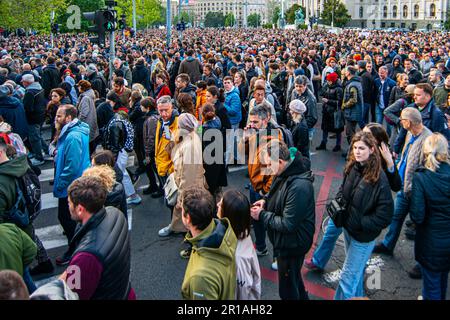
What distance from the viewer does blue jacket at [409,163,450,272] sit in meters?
4.15

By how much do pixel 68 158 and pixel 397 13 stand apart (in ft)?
380

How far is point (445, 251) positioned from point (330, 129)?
641 centimetres

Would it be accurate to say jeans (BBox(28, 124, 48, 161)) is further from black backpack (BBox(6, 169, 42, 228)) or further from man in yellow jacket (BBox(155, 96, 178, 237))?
black backpack (BBox(6, 169, 42, 228))

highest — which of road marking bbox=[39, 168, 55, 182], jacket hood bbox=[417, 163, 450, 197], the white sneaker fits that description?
jacket hood bbox=[417, 163, 450, 197]

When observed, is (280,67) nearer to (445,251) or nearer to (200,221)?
(445,251)

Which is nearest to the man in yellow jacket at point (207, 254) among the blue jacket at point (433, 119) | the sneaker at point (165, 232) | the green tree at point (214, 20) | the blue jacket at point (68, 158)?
the blue jacket at point (68, 158)

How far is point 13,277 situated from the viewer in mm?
2588

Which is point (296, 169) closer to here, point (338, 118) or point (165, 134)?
point (165, 134)

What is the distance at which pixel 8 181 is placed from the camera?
4.37 m

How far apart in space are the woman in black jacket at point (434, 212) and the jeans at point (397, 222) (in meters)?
1.39

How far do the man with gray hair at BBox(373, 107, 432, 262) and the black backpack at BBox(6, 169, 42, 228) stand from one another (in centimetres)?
413

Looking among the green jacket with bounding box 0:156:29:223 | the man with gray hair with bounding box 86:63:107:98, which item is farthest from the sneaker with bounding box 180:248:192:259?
the man with gray hair with bounding box 86:63:107:98

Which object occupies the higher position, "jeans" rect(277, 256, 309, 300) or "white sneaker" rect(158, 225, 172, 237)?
"jeans" rect(277, 256, 309, 300)

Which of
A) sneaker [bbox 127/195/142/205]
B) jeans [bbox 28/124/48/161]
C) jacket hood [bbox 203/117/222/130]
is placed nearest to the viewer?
jacket hood [bbox 203/117/222/130]
